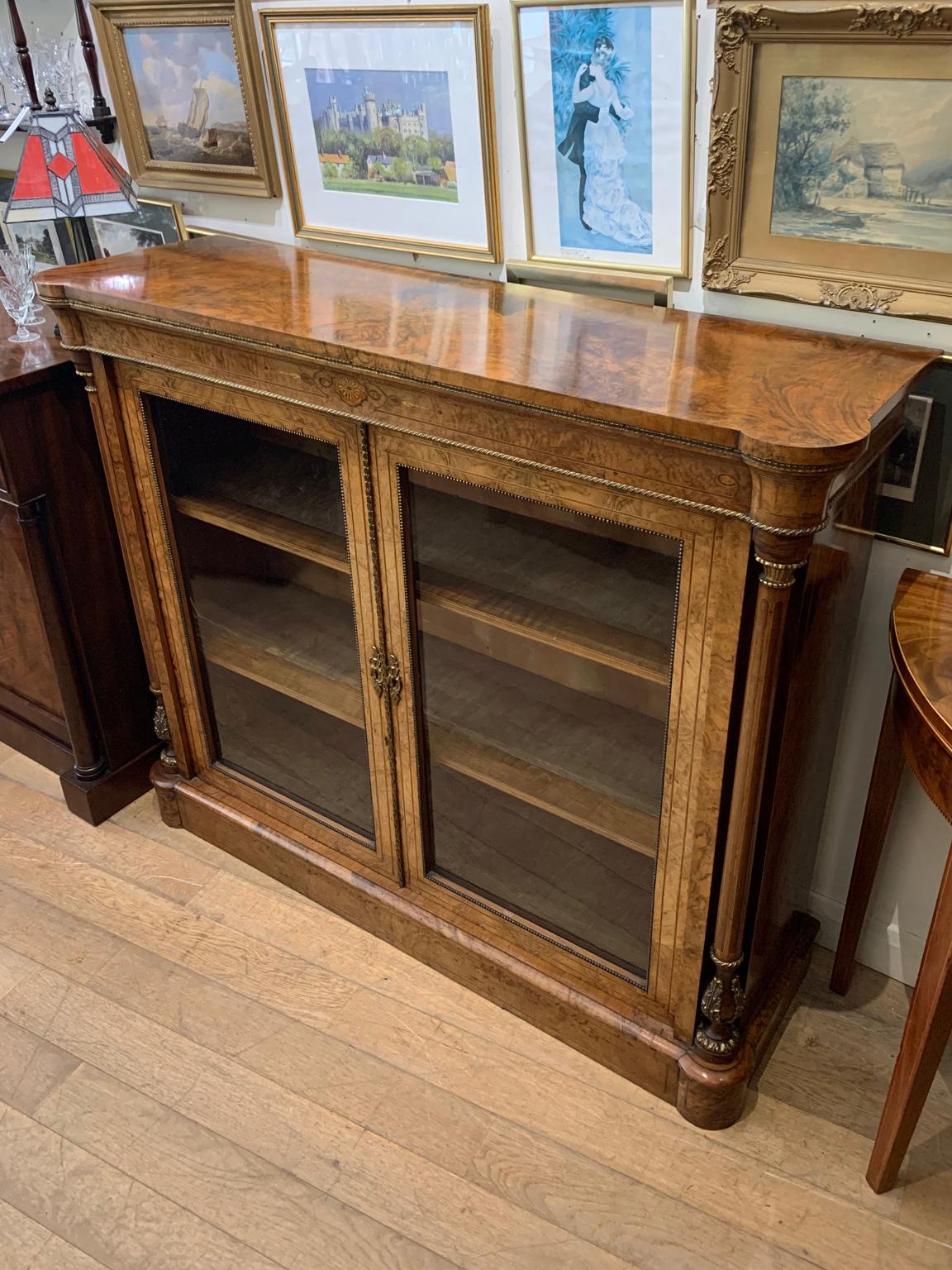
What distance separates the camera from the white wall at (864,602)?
144 centimetres

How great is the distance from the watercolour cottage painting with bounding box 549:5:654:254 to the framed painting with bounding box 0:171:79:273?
1322 mm

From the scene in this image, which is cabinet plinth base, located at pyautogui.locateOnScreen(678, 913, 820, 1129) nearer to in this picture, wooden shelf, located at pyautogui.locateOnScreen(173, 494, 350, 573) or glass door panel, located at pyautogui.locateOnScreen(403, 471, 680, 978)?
glass door panel, located at pyautogui.locateOnScreen(403, 471, 680, 978)

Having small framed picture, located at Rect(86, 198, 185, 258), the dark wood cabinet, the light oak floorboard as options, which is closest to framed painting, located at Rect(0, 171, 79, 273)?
small framed picture, located at Rect(86, 198, 185, 258)

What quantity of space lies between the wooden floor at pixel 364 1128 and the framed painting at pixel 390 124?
51.8 inches

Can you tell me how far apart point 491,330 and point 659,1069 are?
46.5 inches

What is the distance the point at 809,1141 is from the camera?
1660 millimetres

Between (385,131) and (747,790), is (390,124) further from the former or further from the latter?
(747,790)

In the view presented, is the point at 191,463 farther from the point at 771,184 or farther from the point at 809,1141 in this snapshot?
the point at 809,1141

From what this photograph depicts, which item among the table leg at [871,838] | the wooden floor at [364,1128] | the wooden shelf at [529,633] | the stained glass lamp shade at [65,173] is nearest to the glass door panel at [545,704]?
the wooden shelf at [529,633]

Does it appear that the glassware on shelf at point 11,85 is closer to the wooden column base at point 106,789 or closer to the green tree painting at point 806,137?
the wooden column base at point 106,789

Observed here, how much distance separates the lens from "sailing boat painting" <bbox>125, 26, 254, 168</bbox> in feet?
6.26

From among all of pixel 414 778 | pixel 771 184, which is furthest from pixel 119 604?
pixel 771 184

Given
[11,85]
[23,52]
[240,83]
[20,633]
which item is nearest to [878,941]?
[20,633]

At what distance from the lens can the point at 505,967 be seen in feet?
5.98
